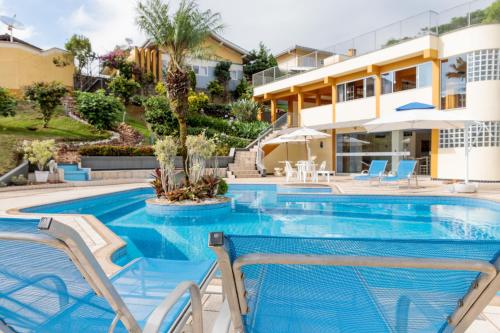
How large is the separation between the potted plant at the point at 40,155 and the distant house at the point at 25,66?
41.7 ft

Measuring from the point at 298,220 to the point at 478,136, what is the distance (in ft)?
35.7

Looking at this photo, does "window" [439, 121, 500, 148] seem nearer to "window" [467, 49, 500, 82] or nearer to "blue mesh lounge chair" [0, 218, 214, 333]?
"window" [467, 49, 500, 82]

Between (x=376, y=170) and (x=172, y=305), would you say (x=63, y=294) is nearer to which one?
(x=172, y=305)

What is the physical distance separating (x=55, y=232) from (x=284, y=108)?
32344mm

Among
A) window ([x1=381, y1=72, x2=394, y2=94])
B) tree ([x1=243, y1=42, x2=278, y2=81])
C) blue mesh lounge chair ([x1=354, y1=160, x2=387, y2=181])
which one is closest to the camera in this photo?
blue mesh lounge chair ([x1=354, y1=160, x2=387, y2=181])

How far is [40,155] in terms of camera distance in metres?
14.5

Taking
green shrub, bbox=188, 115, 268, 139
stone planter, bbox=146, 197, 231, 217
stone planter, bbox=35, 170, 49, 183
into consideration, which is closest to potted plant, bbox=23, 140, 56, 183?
stone planter, bbox=35, 170, 49, 183

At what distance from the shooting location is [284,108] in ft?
107

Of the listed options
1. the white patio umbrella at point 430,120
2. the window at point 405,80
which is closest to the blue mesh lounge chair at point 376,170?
the white patio umbrella at point 430,120

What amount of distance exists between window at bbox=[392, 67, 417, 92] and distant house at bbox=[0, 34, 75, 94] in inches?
930

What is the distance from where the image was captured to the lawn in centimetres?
1539

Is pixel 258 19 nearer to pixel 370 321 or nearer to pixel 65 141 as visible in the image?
pixel 65 141

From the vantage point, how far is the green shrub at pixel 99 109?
20094mm

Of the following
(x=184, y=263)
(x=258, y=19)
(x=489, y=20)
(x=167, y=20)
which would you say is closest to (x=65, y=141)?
(x=167, y=20)
